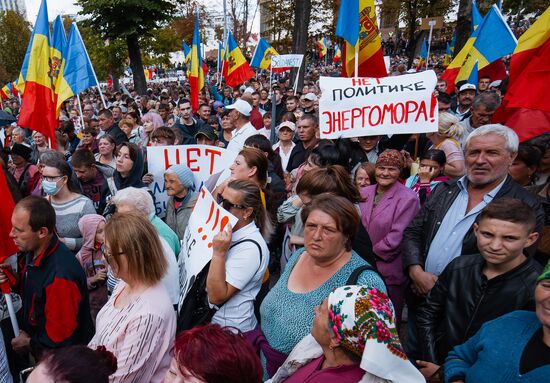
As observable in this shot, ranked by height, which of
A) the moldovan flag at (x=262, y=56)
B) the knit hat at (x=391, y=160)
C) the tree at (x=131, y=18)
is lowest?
the knit hat at (x=391, y=160)

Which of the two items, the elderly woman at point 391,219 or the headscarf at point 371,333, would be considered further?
the elderly woman at point 391,219

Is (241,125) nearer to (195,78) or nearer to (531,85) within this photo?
(195,78)

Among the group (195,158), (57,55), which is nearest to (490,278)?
(195,158)

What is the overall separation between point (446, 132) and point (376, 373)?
346cm

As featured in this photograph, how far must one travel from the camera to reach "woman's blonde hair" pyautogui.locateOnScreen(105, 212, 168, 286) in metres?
2.13

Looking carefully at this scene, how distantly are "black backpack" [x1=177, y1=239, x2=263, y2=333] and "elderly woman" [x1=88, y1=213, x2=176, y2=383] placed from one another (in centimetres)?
37

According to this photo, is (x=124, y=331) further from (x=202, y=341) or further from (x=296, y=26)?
(x=296, y=26)

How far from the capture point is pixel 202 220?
2768 mm

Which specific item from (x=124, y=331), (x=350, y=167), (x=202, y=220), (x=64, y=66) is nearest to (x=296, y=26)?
(x=64, y=66)

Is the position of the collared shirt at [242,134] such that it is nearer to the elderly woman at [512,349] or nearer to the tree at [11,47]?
the elderly woman at [512,349]

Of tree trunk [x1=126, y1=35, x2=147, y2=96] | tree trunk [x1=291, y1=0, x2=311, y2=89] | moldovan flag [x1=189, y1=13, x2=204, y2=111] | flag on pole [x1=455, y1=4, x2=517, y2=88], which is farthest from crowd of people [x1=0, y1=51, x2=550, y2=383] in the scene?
tree trunk [x1=126, y1=35, x2=147, y2=96]

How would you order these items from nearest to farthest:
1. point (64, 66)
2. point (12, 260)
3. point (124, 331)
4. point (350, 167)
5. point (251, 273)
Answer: point (124, 331)
point (251, 273)
point (12, 260)
point (350, 167)
point (64, 66)

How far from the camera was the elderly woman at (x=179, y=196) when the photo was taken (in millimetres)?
3830

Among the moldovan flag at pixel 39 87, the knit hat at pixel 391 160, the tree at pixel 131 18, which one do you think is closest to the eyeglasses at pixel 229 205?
the knit hat at pixel 391 160
